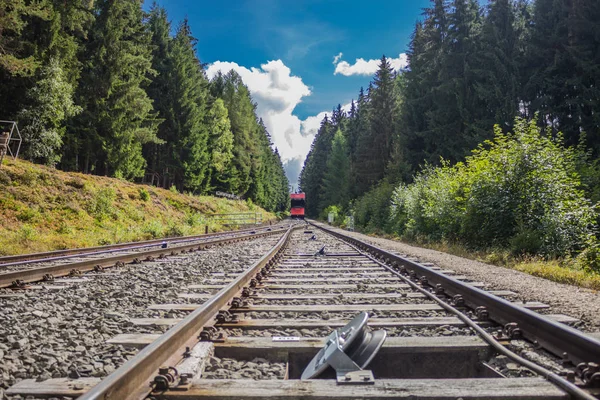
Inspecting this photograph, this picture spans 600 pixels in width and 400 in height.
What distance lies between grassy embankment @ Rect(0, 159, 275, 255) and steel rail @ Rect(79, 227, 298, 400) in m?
9.13

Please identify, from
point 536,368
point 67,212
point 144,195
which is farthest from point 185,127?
point 536,368

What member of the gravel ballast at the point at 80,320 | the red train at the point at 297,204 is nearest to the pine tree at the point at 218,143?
the red train at the point at 297,204

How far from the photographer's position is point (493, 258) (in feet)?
29.8

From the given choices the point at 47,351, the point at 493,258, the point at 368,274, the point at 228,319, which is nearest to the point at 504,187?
the point at 493,258

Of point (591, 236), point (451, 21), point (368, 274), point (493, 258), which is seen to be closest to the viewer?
point (368, 274)

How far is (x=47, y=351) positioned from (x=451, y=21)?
32.7 m

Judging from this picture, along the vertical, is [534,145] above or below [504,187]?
above

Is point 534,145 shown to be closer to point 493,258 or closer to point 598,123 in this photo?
point 493,258

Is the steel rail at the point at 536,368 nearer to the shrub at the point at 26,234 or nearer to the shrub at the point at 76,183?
the shrub at the point at 26,234

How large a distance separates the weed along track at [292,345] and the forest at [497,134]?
577 centimetres

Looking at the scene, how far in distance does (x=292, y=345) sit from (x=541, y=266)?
6.29 m

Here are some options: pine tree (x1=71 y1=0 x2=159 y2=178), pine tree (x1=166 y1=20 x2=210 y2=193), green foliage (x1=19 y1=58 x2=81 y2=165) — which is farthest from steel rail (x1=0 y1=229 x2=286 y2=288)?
pine tree (x1=166 y1=20 x2=210 y2=193)

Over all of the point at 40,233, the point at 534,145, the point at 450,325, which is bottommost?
the point at 40,233

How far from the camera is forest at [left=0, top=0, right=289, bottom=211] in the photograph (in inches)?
669
